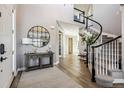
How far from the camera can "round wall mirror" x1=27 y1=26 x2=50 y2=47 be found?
6.79 meters

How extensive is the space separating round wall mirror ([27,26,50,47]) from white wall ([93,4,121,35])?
128 inches

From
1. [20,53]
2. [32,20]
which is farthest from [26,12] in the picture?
[20,53]

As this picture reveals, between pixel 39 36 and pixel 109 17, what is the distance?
3782 mm

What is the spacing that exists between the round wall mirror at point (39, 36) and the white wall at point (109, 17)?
128 inches

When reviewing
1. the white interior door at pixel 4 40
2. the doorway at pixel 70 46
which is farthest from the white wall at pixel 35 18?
the doorway at pixel 70 46

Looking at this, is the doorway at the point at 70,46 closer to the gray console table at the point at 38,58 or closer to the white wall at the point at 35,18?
the white wall at the point at 35,18

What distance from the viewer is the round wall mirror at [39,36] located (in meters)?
6.79

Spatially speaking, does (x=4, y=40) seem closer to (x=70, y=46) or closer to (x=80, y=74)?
(x=80, y=74)

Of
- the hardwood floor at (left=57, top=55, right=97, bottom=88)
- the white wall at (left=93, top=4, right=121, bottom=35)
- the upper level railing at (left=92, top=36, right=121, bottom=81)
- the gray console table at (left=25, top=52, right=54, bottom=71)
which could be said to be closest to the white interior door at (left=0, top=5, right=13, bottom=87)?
the hardwood floor at (left=57, top=55, right=97, bottom=88)

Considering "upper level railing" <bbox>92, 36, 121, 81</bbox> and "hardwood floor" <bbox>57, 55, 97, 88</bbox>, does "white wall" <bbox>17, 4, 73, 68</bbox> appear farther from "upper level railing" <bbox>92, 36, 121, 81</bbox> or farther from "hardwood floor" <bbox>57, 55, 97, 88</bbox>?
"upper level railing" <bbox>92, 36, 121, 81</bbox>

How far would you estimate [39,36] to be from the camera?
278 inches

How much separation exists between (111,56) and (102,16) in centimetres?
425
